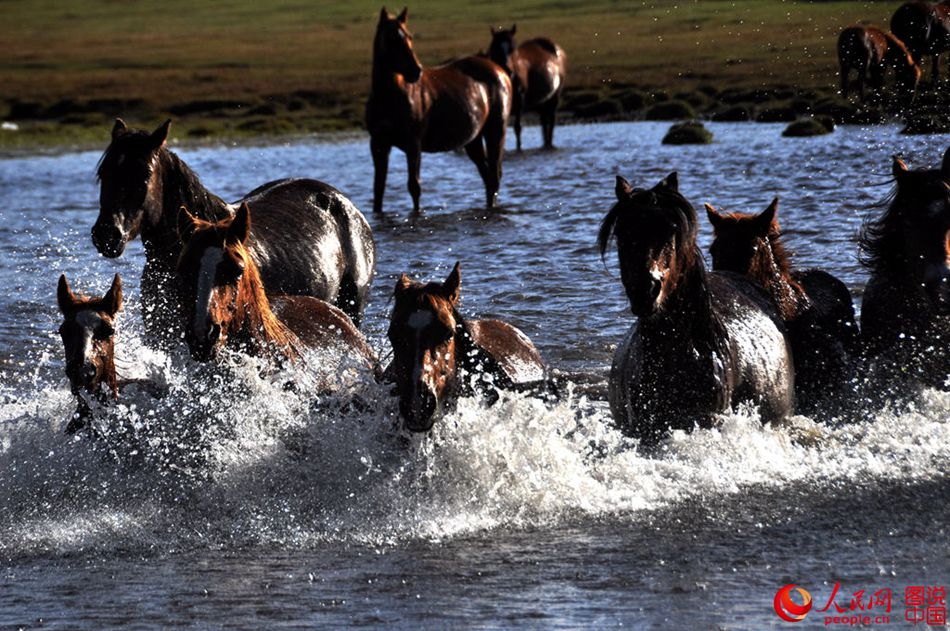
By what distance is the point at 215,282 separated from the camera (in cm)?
577

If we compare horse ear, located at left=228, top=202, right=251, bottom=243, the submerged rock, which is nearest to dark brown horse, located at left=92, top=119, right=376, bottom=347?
horse ear, located at left=228, top=202, right=251, bottom=243

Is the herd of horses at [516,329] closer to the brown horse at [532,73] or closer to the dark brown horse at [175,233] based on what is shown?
the dark brown horse at [175,233]

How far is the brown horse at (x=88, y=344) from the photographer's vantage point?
611 centimetres

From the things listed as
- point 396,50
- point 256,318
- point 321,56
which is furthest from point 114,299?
point 321,56

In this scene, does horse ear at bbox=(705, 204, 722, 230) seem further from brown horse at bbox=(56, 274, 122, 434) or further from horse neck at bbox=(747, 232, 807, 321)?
brown horse at bbox=(56, 274, 122, 434)

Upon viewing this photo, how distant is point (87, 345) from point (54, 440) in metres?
0.57

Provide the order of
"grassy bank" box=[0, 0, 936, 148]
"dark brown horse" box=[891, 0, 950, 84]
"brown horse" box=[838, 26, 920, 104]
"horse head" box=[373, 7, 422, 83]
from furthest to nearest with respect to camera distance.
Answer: "grassy bank" box=[0, 0, 936, 148] < "brown horse" box=[838, 26, 920, 104] < "horse head" box=[373, 7, 422, 83] < "dark brown horse" box=[891, 0, 950, 84]

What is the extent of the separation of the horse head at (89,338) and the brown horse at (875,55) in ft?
55.6

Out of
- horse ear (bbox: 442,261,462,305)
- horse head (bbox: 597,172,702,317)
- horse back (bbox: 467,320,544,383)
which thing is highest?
horse head (bbox: 597,172,702,317)

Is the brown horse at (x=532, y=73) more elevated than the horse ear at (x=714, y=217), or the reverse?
the horse ear at (x=714, y=217)

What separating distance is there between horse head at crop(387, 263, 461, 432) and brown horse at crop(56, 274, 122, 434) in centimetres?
136

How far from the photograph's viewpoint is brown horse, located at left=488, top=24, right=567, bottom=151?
23797 millimetres

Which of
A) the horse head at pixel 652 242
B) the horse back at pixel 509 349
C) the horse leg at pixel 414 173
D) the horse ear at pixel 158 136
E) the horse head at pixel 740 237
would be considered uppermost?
the horse ear at pixel 158 136

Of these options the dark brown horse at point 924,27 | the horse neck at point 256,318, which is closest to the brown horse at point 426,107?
the dark brown horse at point 924,27
